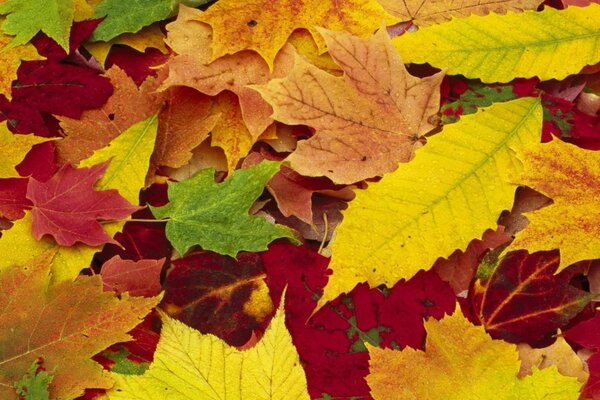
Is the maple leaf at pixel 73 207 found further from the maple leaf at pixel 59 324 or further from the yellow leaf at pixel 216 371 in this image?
the yellow leaf at pixel 216 371

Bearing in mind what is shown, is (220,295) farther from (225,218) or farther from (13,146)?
(13,146)

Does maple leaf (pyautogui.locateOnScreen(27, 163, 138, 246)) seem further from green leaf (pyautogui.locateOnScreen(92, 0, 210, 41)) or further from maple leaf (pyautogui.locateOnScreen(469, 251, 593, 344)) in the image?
maple leaf (pyautogui.locateOnScreen(469, 251, 593, 344))

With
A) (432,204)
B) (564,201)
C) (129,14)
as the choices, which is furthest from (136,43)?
(564,201)

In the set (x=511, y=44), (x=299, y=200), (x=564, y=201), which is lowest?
(x=299, y=200)

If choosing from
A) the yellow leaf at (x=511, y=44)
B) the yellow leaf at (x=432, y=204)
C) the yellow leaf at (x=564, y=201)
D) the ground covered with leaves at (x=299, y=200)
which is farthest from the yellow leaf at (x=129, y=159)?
the yellow leaf at (x=564, y=201)

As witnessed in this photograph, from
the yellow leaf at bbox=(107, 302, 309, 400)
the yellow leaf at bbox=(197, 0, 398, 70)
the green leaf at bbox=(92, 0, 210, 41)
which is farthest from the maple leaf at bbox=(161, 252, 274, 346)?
the green leaf at bbox=(92, 0, 210, 41)
